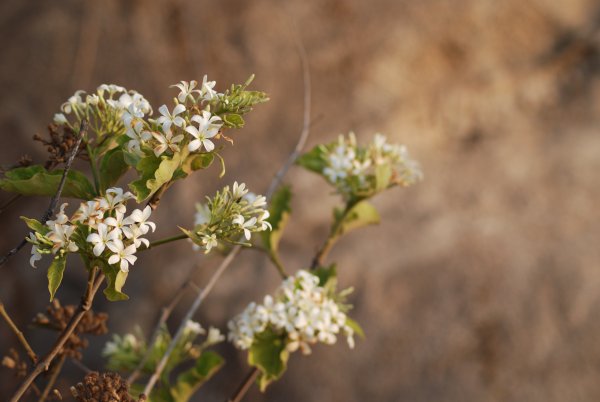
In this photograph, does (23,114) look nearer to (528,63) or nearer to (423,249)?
(423,249)

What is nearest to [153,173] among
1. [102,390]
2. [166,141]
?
[166,141]

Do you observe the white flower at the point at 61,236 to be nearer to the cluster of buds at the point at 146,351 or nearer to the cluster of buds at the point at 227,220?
the cluster of buds at the point at 227,220

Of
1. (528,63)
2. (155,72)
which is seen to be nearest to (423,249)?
(528,63)

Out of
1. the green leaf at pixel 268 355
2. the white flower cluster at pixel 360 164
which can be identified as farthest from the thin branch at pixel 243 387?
the white flower cluster at pixel 360 164

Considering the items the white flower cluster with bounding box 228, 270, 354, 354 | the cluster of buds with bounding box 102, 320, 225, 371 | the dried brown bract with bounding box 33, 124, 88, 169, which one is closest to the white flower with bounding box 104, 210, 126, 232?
the dried brown bract with bounding box 33, 124, 88, 169

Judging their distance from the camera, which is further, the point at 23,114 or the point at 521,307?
the point at 23,114

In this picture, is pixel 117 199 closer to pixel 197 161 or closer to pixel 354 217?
pixel 197 161
